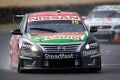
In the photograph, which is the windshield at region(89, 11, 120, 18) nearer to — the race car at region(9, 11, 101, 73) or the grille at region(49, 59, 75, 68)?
the race car at region(9, 11, 101, 73)

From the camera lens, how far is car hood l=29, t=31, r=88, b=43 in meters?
16.2

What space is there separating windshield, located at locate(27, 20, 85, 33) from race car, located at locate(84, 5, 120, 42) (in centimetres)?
1106

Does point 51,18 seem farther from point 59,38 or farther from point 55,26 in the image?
point 59,38

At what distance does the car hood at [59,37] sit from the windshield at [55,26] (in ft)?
1.58

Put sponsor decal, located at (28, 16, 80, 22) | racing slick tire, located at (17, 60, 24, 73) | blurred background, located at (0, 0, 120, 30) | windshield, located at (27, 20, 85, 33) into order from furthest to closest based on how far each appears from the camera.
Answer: blurred background, located at (0, 0, 120, 30) < sponsor decal, located at (28, 16, 80, 22) < windshield, located at (27, 20, 85, 33) < racing slick tire, located at (17, 60, 24, 73)

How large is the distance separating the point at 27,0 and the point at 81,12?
4263 mm

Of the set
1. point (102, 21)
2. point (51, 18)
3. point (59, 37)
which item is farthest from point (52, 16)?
point (102, 21)

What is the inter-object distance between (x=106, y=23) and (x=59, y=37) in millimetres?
13261

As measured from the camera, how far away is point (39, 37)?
16469 millimetres

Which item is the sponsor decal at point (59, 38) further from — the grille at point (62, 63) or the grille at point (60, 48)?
the grille at point (62, 63)

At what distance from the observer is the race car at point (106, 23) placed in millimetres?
28922

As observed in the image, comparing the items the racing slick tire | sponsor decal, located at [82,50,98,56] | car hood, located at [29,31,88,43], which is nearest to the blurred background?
car hood, located at [29,31,88,43]

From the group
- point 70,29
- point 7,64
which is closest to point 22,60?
point 70,29

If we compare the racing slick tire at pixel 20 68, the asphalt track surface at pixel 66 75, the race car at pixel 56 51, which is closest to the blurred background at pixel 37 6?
the asphalt track surface at pixel 66 75
